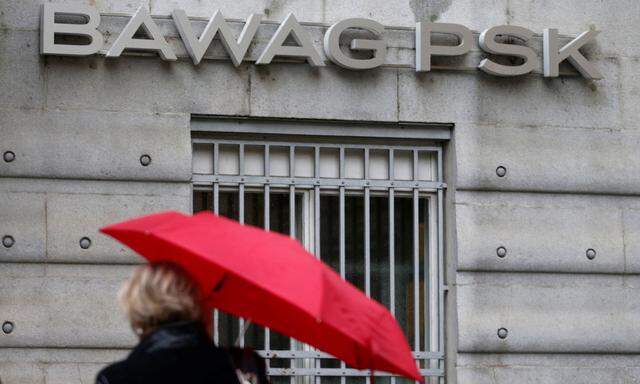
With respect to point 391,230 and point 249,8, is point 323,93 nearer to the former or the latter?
point 249,8

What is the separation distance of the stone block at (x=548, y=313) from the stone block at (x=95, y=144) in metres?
2.52

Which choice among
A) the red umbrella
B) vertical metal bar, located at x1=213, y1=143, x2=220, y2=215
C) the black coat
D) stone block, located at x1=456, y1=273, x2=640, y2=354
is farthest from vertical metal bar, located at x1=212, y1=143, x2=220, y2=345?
the black coat

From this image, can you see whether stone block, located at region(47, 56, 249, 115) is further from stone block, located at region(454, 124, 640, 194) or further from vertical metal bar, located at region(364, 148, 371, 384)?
stone block, located at region(454, 124, 640, 194)

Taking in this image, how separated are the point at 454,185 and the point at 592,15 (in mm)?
1933

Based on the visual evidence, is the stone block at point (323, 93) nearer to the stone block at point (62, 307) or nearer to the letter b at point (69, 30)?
the letter b at point (69, 30)

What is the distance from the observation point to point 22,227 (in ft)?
35.7

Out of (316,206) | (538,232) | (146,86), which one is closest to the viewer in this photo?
(146,86)

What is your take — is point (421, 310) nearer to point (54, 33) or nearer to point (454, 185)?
point (454, 185)

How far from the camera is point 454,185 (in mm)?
11789

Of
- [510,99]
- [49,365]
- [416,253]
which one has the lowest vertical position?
[49,365]

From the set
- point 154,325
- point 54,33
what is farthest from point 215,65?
point 154,325

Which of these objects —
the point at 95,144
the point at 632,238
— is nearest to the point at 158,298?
the point at 95,144

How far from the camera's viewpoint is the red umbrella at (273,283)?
18.2ft

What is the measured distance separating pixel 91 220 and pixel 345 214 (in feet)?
6.92
